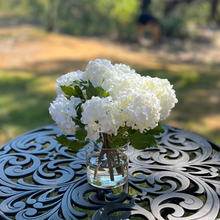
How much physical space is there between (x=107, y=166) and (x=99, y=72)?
1.40 feet

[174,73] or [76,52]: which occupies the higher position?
[76,52]

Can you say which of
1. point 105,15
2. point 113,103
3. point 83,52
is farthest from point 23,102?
point 105,15

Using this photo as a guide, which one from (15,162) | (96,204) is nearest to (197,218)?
(96,204)

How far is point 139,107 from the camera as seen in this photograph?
3.49ft

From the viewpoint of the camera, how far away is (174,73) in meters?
5.37

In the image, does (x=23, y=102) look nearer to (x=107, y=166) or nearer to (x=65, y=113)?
(x=107, y=166)

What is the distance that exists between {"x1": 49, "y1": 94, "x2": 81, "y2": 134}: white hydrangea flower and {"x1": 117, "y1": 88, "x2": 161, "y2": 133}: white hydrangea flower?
18 cm

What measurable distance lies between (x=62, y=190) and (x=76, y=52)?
5372 millimetres

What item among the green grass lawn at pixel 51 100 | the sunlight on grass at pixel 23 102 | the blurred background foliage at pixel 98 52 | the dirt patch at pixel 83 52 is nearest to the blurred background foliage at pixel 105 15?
the blurred background foliage at pixel 98 52

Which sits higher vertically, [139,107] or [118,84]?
[118,84]

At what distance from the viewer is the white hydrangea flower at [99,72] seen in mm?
1172

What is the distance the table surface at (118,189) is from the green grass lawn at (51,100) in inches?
63.0

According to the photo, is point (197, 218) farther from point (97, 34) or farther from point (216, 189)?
point (97, 34)

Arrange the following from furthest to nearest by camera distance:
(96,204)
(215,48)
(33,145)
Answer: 1. (215,48)
2. (33,145)
3. (96,204)
